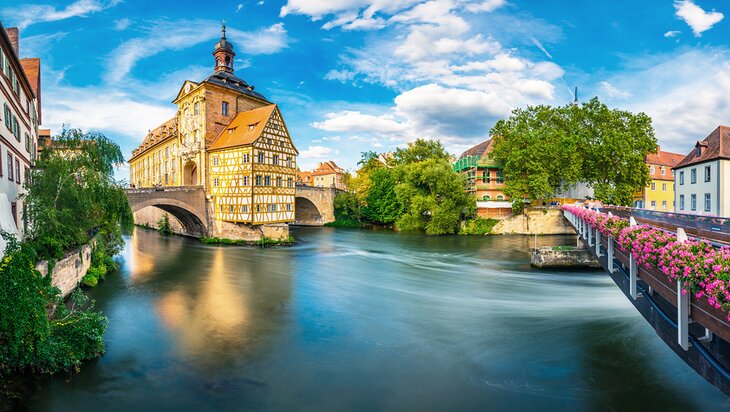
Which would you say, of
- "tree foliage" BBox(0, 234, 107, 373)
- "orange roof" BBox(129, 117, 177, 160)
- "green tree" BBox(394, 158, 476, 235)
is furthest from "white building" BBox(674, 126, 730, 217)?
"orange roof" BBox(129, 117, 177, 160)

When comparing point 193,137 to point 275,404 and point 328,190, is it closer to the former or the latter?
point 328,190

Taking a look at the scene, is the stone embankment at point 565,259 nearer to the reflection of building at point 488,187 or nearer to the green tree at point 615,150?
the green tree at point 615,150

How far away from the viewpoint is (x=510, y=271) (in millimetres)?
19844

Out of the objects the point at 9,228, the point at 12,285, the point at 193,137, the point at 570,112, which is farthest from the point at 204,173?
the point at 570,112

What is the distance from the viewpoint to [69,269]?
43.1 ft

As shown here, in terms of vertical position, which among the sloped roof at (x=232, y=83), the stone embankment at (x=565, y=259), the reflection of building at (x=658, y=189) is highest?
the sloped roof at (x=232, y=83)

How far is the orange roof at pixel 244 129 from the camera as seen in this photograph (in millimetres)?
28484

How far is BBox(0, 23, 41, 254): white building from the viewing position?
12039 mm

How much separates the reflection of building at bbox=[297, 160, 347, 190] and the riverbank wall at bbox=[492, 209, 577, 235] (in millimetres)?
46232

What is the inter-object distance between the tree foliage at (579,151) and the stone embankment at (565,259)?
16.4 m

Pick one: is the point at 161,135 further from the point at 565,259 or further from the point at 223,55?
the point at 565,259

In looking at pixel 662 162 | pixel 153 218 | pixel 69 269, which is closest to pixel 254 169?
pixel 69 269

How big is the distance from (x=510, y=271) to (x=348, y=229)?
2459cm

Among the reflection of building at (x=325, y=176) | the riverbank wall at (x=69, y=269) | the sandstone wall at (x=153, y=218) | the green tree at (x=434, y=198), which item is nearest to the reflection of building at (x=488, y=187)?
the green tree at (x=434, y=198)
